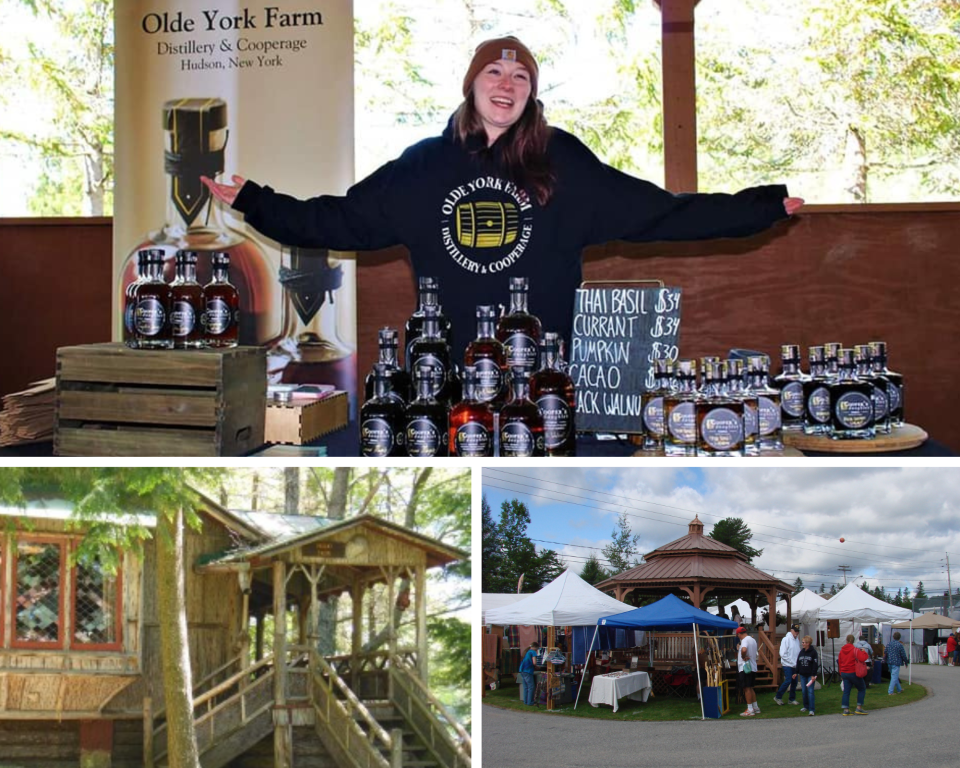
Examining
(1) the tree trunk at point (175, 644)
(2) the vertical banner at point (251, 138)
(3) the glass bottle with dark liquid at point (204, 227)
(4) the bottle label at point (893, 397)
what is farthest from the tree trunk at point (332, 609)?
(3) the glass bottle with dark liquid at point (204, 227)

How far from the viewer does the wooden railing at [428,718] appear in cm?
181

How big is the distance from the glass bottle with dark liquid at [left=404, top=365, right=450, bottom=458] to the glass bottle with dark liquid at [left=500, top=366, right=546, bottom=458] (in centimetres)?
11

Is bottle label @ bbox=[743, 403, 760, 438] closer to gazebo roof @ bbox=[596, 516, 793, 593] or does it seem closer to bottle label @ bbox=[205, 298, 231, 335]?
gazebo roof @ bbox=[596, 516, 793, 593]

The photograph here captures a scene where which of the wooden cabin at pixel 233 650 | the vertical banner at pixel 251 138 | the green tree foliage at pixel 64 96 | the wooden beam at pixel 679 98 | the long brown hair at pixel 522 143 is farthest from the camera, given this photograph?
the green tree foliage at pixel 64 96

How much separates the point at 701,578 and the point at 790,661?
0.19 metres

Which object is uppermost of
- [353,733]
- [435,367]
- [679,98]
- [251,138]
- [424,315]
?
[679,98]

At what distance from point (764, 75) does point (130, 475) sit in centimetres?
678

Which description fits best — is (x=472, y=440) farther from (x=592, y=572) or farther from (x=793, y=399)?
(x=793, y=399)

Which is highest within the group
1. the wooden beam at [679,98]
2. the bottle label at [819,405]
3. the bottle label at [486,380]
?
the wooden beam at [679,98]

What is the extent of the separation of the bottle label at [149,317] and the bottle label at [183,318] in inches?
0.9

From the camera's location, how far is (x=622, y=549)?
1.84 m

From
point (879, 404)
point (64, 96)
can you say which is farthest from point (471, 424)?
point (64, 96)

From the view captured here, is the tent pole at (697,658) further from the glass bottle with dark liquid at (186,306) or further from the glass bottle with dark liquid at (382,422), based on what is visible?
the glass bottle with dark liquid at (186,306)

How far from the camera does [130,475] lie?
1.82 metres
